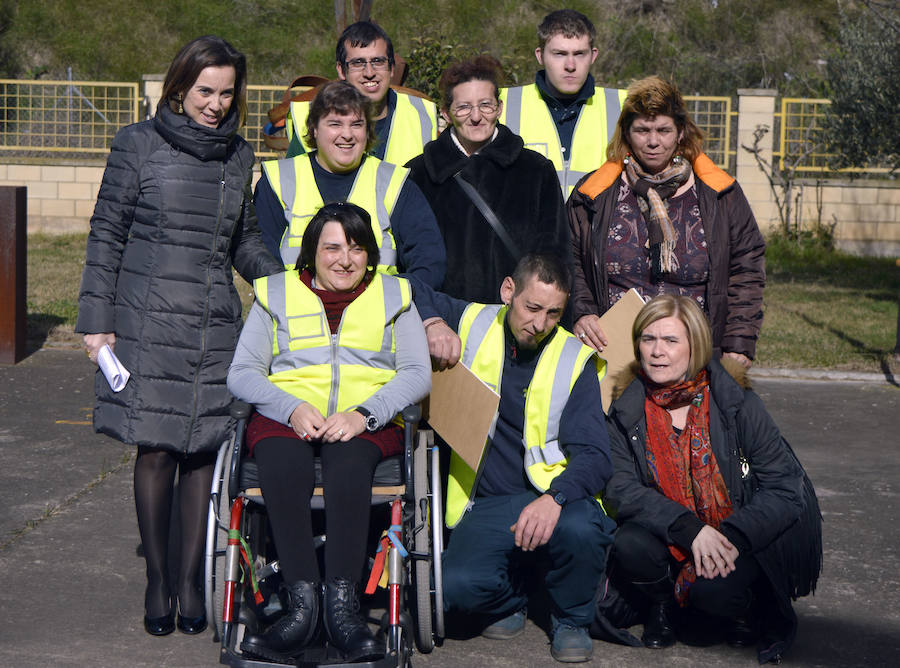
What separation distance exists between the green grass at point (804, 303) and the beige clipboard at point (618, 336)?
4.55m

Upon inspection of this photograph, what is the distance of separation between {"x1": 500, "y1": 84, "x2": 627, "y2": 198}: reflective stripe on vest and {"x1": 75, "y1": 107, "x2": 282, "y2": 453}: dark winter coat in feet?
4.61

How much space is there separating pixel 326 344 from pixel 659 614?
1.44 meters

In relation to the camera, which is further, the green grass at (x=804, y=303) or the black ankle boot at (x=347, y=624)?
the green grass at (x=804, y=303)

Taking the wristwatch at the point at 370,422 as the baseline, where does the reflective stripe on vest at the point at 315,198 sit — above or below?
above

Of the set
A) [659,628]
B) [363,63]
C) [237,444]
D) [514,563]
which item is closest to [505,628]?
[514,563]

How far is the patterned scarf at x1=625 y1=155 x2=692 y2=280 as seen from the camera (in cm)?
408

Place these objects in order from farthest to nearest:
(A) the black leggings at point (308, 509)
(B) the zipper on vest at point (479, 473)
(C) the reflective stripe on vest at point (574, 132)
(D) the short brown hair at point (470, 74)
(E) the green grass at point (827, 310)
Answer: (E) the green grass at point (827, 310) < (C) the reflective stripe on vest at point (574, 132) < (D) the short brown hair at point (470, 74) < (B) the zipper on vest at point (479, 473) < (A) the black leggings at point (308, 509)

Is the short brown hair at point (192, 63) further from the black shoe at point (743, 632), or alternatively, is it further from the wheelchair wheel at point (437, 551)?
the black shoe at point (743, 632)

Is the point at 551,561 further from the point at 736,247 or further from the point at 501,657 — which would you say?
the point at 736,247

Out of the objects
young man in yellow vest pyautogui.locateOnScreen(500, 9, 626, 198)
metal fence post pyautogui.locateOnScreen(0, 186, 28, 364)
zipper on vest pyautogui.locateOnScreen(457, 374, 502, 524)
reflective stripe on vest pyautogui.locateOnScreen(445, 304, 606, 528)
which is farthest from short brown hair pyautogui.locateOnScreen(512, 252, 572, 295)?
metal fence post pyautogui.locateOnScreen(0, 186, 28, 364)

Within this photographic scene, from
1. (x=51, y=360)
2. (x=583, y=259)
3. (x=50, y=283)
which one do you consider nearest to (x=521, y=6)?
(x=50, y=283)

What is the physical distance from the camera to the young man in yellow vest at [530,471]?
3.58m

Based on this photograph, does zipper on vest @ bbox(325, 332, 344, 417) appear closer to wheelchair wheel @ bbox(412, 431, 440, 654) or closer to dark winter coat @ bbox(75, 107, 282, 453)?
wheelchair wheel @ bbox(412, 431, 440, 654)

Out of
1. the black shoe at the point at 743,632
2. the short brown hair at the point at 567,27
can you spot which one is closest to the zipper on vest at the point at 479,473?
the black shoe at the point at 743,632
